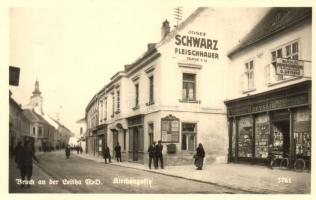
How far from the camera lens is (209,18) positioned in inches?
481

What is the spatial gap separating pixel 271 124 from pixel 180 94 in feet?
9.99

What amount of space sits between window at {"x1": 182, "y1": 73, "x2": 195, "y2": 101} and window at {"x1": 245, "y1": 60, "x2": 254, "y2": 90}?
1787 mm

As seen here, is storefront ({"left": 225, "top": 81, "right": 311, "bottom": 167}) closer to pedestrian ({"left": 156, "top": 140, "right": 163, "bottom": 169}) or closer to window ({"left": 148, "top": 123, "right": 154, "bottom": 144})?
pedestrian ({"left": 156, "top": 140, "right": 163, "bottom": 169})

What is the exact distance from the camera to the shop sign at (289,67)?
418 inches

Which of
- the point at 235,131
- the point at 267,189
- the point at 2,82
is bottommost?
the point at 267,189

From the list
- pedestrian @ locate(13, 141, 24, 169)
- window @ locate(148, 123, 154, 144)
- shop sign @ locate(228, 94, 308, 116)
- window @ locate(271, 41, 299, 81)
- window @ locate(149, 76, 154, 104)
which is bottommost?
pedestrian @ locate(13, 141, 24, 169)

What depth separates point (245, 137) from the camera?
1464 centimetres

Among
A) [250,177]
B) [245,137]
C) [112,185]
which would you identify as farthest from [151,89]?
[112,185]

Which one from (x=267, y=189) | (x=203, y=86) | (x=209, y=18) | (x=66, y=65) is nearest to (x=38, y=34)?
(x=66, y=65)

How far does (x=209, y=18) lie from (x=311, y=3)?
9.49 ft

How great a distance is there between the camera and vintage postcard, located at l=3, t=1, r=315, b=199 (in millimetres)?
10430

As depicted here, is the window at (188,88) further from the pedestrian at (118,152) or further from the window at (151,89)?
the pedestrian at (118,152)

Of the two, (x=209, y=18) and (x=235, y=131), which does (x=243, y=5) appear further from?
(x=235, y=131)

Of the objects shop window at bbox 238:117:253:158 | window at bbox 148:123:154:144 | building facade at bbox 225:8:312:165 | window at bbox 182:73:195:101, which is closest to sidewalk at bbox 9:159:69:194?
window at bbox 148:123:154:144
